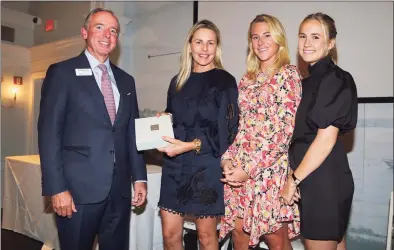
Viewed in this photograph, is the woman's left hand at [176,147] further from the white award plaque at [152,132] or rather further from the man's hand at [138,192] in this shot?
the man's hand at [138,192]

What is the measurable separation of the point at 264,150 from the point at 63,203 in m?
1.04

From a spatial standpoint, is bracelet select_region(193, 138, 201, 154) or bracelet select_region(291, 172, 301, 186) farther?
bracelet select_region(193, 138, 201, 154)

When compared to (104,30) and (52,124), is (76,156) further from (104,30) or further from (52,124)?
(104,30)

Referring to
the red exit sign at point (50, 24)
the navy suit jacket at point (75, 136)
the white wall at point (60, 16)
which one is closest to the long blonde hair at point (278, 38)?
the navy suit jacket at point (75, 136)

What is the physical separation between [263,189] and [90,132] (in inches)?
37.1

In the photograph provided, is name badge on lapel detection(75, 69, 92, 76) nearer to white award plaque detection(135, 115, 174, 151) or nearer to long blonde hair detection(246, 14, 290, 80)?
white award plaque detection(135, 115, 174, 151)

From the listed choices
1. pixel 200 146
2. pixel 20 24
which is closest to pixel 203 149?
pixel 200 146

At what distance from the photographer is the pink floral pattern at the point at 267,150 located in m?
1.68

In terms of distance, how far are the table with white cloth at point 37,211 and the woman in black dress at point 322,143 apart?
56.4 inches

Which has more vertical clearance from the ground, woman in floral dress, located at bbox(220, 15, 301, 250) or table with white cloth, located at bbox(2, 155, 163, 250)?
woman in floral dress, located at bbox(220, 15, 301, 250)

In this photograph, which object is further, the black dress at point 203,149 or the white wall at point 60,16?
the white wall at point 60,16

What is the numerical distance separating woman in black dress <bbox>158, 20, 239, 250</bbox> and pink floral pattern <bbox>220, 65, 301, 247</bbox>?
0.13 metres

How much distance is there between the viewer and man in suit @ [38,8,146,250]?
1637mm

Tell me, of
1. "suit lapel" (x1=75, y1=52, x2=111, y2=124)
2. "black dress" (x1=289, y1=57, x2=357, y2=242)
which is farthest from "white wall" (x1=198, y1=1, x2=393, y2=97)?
"suit lapel" (x1=75, y1=52, x2=111, y2=124)
